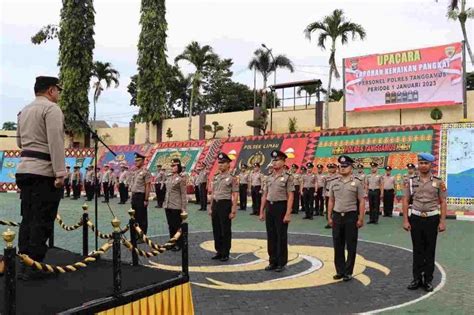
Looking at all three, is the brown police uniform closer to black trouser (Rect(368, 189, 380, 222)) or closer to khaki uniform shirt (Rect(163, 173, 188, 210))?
khaki uniform shirt (Rect(163, 173, 188, 210))

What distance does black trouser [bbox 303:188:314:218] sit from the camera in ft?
48.7

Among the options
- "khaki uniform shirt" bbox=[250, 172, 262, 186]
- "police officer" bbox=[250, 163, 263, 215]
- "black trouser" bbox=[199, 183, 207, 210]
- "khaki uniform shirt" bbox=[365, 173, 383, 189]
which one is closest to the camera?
"khaki uniform shirt" bbox=[365, 173, 383, 189]

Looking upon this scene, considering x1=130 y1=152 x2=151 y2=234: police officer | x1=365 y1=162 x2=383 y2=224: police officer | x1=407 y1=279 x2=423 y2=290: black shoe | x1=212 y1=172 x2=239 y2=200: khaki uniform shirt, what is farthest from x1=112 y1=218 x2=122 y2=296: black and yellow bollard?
x1=365 y1=162 x2=383 y2=224: police officer

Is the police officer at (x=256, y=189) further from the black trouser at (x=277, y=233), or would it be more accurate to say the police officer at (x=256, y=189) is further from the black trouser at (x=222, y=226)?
the black trouser at (x=277, y=233)

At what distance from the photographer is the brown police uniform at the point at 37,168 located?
4.07 metres

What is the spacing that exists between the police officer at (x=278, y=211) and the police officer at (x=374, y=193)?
22.7 feet

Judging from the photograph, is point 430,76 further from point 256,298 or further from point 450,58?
point 256,298

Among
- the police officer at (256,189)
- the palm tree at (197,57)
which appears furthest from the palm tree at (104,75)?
the police officer at (256,189)

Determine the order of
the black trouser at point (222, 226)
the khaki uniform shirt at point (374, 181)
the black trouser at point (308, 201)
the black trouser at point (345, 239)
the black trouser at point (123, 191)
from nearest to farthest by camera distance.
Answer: the black trouser at point (345, 239) → the black trouser at point (222, 226) → the khaki uniform shirt at point (374, 181) → the black trouser at point (308, 201) → the black trouser at point (123, 191)

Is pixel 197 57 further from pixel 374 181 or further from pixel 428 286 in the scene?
pixel 428 286

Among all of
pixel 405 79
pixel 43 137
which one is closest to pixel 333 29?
pixel 405 79

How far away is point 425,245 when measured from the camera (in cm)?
618

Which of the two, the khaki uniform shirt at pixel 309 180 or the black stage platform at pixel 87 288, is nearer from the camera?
the black stage platform at pixel 87 288

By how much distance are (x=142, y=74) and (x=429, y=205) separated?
28849 mm
